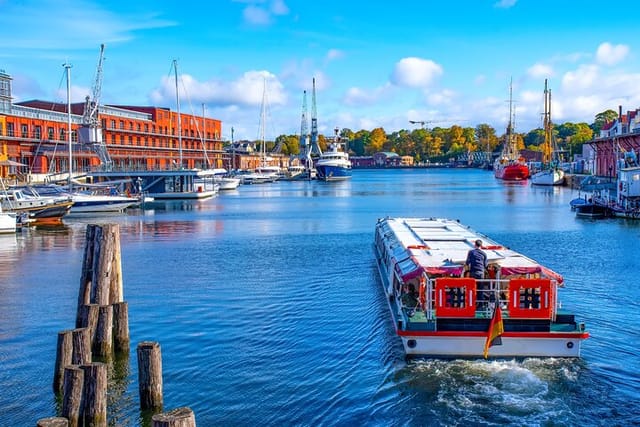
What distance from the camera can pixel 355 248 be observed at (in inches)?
1811

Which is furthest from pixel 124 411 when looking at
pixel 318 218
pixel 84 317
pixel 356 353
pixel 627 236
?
pixel 318 218

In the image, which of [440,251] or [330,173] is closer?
[440,251]

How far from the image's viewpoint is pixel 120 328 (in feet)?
70.3

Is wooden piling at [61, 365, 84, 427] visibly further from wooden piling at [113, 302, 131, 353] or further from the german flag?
the german flag

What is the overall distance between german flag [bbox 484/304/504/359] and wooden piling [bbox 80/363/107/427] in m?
10.6

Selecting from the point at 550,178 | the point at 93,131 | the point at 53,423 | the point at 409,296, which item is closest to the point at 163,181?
the point at 93,131

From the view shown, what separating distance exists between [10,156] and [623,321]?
8803 cm

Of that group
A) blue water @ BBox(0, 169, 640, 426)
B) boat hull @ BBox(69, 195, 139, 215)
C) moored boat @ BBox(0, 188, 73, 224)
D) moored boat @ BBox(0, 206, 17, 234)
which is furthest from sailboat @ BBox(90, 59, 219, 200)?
blue water @ BBox(0, 169, 640, 426)

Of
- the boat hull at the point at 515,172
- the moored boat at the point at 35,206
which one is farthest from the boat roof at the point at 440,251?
the boat hull at the point at 515,172

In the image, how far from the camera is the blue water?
1709 centimetres

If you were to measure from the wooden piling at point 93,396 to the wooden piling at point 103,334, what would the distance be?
5460 millimetres

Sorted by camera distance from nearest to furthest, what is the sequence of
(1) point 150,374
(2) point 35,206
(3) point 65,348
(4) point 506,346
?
1. (1) point 150,374
2. (3) point 65,348
3. (4) point 506,346
4. (2) point 35,206

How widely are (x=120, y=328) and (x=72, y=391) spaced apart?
6.86m

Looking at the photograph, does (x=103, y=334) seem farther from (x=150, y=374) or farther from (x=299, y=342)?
(x=299, y=342)
